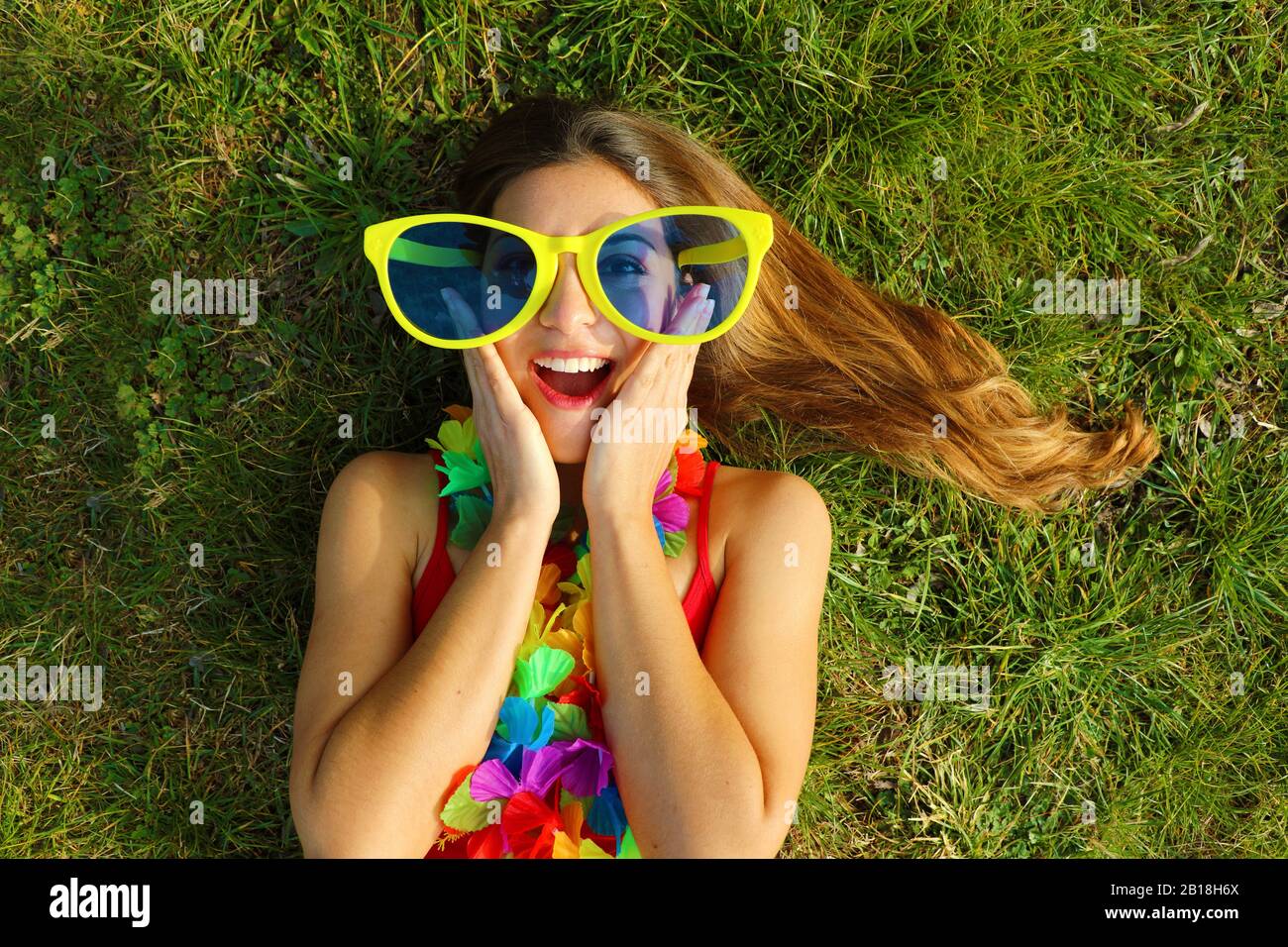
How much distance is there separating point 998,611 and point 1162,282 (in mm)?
1199

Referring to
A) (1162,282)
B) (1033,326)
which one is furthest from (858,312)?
(1162,282)

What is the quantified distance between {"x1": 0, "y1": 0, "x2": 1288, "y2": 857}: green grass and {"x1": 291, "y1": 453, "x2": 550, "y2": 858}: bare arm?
607mm

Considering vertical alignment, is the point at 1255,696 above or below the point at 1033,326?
below

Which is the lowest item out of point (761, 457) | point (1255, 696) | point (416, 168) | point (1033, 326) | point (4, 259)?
point (1255, 696)

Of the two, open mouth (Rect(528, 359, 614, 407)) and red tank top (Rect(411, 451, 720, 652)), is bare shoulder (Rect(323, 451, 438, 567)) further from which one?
open mouth (Rect(528, 359, 614, 407))

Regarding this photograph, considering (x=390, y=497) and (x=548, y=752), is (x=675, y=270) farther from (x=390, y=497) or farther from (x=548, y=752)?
(x=548, y=752)

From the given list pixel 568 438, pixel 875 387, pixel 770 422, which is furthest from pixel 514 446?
pixel 875 387

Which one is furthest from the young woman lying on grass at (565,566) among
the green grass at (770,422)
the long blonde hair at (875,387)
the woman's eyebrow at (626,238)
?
the green grass at (770,422)

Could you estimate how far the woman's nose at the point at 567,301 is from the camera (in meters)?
2.35

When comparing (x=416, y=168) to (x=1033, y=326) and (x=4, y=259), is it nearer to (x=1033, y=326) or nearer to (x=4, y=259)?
(x=4, y=259)

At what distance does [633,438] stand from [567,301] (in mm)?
381

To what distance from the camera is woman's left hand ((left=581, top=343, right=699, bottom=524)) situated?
2.43 metres

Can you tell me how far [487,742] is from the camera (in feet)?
7.77

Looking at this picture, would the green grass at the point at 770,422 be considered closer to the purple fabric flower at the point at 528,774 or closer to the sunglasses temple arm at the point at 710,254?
the sunglasses temple arm at the point at 710,254
